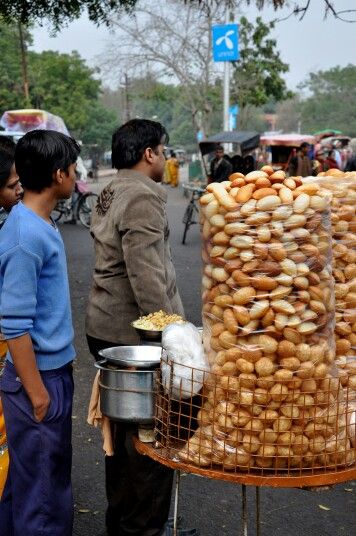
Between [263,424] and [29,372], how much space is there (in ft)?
2.86

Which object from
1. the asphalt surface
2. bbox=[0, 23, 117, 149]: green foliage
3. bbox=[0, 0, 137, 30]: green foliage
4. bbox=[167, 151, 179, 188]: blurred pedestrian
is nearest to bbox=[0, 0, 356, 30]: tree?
bbox=[0, 0, 137, 30]: green foliage

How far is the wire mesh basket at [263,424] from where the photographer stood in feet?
6.50

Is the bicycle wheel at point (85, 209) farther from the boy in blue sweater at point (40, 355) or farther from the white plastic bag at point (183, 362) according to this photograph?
the white plastic bag at point (183, 362)

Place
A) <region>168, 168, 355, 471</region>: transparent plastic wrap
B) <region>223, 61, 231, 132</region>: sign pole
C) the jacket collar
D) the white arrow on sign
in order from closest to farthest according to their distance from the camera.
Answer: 1. <region>168, 168, 355, 471</region>: transparent plastic wrap
2. the jacket collar
3. the white arrow on sign
4. <region>223, 61, 231, 132</region>: sign pole

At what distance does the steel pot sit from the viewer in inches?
86.3

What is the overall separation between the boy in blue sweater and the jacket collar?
0.59m

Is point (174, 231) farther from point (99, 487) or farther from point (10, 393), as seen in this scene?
point (10, 393)

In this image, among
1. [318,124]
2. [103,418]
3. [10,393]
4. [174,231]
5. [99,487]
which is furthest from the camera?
[318,124]

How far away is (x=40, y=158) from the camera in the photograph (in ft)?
8.24

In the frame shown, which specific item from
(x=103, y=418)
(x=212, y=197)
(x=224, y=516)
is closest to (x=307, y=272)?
(x=212, y=197)

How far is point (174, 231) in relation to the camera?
15.9m

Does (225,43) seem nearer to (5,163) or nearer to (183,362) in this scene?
(5,163)

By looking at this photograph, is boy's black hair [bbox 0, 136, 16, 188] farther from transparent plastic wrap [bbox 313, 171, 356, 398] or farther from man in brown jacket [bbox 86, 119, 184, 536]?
transparent plastic wrap [bbox 313, 171, 356, 398]

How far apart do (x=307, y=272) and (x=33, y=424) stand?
1.16 metres
